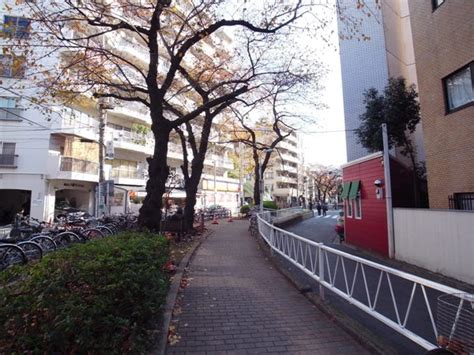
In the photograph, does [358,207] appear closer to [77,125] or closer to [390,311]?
[390,311]

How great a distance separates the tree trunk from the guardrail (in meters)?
3.60

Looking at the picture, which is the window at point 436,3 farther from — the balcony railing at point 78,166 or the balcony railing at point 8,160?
the balcony railing at point 8,160

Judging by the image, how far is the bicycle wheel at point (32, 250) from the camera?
802 centimetres

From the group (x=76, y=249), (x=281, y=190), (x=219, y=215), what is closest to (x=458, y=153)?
(x=76, y=249)

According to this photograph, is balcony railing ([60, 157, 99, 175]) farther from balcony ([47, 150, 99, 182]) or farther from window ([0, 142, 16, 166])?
window ([0, 142, 16, 166])

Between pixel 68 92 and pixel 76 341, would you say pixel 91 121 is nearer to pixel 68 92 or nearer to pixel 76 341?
pixel 68 92

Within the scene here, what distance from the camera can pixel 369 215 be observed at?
517 inches

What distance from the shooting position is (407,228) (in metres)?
10.1

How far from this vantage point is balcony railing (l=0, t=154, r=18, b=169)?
20391 mm

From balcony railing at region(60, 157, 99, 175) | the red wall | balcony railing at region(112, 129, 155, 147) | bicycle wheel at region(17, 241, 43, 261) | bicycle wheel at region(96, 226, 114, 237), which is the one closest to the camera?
bicycle wheel at region(17, 241, 43, 261)

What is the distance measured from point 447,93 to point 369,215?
17.5ft

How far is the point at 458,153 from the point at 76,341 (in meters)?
10.6

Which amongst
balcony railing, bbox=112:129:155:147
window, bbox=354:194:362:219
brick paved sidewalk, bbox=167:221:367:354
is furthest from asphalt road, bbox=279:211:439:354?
balcony railing, bbox=112:129:155:147

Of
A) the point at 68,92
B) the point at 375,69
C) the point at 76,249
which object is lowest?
the point at 76,249
